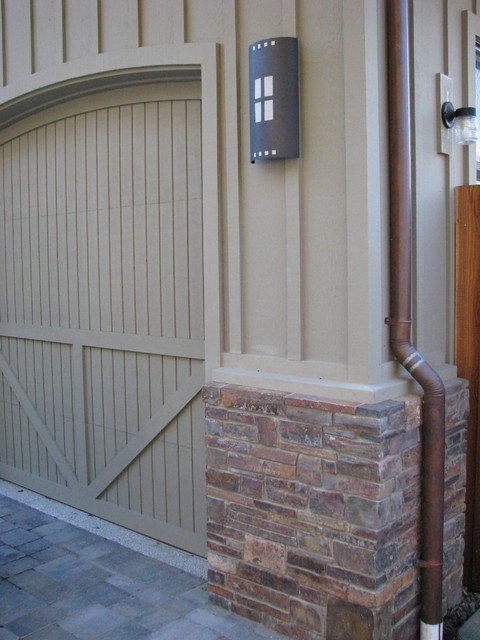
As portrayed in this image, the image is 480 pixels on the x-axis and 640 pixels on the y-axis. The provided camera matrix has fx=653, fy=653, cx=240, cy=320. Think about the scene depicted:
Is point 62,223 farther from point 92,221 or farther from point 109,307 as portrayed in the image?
point 109,307

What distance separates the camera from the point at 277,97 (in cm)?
287

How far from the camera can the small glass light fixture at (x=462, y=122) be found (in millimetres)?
3188

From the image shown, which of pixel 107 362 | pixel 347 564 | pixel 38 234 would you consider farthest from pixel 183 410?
pixel 38 234

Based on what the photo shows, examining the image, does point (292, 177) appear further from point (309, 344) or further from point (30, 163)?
point (30, 163)

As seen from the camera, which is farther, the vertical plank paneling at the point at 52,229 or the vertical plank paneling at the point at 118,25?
the vertical plank paneling at the point at 52,229

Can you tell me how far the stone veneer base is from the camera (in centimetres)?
270

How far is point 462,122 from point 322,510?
1986 millimetres

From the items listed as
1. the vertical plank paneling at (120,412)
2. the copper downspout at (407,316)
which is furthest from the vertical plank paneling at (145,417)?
the copper downspout at (407,316)

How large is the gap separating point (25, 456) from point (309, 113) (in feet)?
11.8

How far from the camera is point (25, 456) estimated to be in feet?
16.9

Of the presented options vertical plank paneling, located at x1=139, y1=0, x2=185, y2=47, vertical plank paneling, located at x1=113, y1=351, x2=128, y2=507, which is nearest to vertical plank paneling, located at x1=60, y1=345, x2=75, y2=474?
vertical plank paneling, located at x1=113, y1=351, x2=128, y2=507

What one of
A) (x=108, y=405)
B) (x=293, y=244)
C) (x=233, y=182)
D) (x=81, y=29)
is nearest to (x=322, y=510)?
(x=293, y=244)

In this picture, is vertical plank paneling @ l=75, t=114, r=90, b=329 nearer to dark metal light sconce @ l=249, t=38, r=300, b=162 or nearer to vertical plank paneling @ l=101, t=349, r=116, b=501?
vertical plank paneling @ l=101, t=349, r=116, b=501

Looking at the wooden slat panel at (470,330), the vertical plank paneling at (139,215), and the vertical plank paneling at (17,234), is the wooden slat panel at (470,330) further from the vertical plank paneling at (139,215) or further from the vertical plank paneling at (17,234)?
the vertical plank paneling at (17,234)
